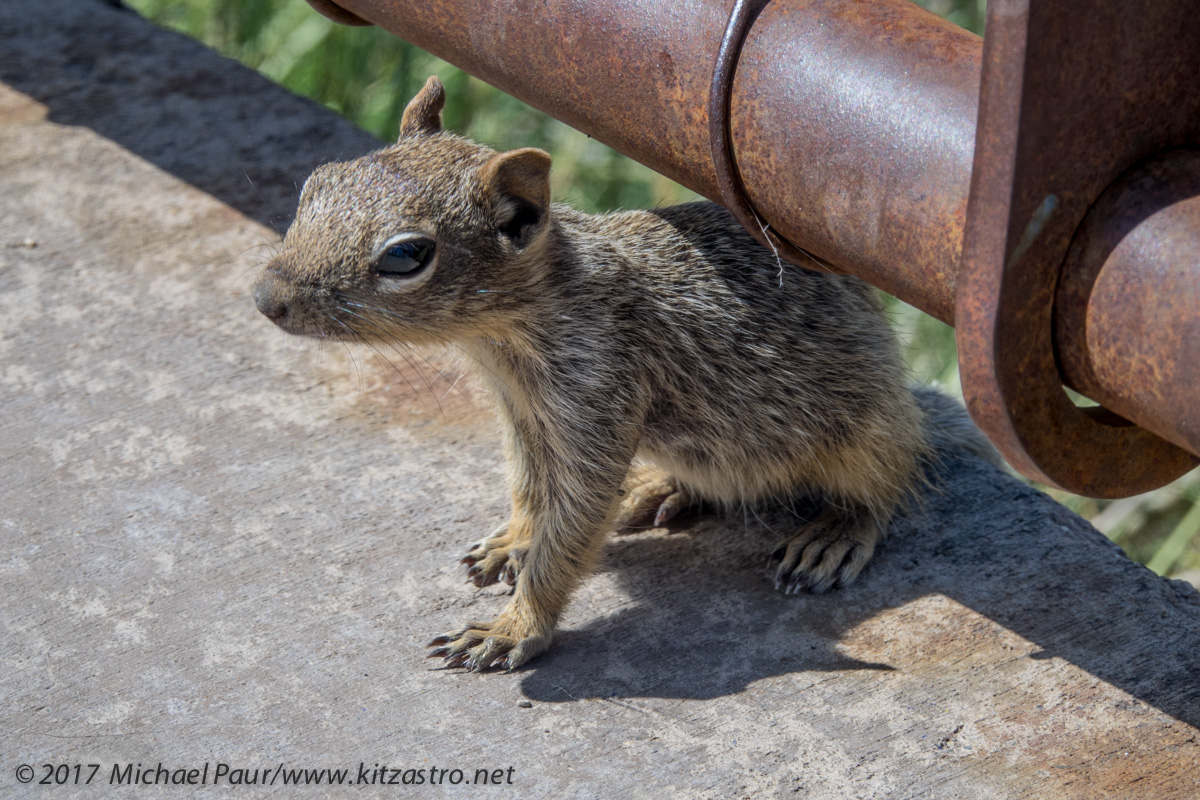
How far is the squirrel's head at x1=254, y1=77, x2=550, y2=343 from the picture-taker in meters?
2.32

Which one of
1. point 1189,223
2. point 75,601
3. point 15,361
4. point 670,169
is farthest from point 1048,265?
point 15,361

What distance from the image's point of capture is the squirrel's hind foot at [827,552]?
2.51 m

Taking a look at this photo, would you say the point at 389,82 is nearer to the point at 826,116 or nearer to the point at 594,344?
the point at 594,344

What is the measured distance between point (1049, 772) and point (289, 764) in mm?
1333

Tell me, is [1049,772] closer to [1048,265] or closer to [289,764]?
[1048,265]

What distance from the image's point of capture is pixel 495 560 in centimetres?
258

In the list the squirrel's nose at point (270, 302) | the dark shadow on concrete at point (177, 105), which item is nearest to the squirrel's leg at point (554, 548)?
the squirrel's nose at point (270, 302)

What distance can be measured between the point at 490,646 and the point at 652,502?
27.6 inches

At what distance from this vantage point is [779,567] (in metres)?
2.56

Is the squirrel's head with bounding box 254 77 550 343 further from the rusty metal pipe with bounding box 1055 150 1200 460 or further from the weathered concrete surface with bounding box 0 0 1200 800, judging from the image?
the rusty metal pipe with bounding box 1055 150 1200 460

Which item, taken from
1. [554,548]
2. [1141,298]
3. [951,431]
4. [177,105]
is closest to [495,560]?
[554,548]

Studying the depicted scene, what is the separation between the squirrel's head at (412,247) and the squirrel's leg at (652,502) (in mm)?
615

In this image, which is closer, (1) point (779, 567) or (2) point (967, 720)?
(2) point (967, 720)
